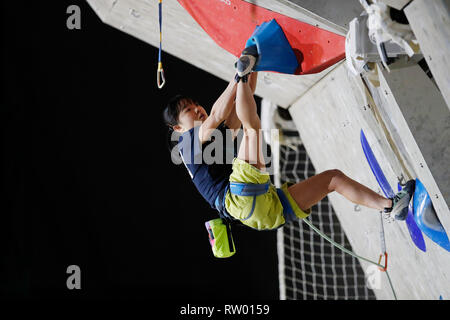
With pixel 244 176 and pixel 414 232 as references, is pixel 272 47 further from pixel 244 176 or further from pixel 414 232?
pixel 414 232

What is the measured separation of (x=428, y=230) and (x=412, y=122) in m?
0.51

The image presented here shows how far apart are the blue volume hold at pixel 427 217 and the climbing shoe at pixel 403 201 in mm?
24

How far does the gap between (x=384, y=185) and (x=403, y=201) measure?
1.08ft

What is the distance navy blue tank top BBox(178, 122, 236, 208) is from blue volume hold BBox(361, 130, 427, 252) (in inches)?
24.8

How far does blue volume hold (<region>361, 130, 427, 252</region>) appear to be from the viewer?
218cm

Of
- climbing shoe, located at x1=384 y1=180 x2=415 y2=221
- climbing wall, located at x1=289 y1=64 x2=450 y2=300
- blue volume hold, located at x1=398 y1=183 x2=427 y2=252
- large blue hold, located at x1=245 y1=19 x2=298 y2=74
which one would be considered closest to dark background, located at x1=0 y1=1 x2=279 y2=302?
climbing wall, located at x1=289 y1=64 x2=450 y2=300

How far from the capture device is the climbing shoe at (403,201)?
6.43 feet

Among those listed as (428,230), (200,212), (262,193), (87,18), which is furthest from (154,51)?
(428,230)

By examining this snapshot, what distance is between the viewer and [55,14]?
11.3ft

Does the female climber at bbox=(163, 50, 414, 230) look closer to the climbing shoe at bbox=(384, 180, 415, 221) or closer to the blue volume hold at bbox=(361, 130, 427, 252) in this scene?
the climbing shoe at bbox=(384, 180, 415, 221)

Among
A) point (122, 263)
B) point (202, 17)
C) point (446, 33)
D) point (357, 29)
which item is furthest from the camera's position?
point (122, 263)

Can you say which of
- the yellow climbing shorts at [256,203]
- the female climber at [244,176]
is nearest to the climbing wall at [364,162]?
the female climber at [244,176]

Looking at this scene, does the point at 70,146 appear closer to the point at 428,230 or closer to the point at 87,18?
Result: the point at 87,18

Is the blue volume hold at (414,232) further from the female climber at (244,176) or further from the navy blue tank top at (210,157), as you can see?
the navy blue tank top at (210,157)
